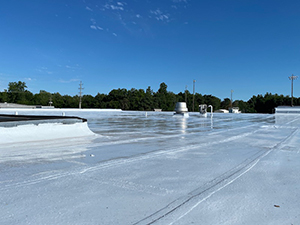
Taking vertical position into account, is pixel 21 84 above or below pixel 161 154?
above

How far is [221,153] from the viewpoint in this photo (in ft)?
21.7

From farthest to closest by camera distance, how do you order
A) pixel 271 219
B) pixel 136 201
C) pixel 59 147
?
1. pixel 59 147
2. pixel 136 201
3. pixel 271 219

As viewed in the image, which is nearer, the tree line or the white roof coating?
the white roof coating

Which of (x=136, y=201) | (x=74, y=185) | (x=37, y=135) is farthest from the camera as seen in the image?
(x=37, y=135)

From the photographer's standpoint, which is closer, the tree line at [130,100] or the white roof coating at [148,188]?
the white roof coating at [148,188]

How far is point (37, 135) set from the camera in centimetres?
840

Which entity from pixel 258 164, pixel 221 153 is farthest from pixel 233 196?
pixel 221 153

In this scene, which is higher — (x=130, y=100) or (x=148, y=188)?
Answer: (x=130, y=100)

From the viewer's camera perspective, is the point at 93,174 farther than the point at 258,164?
No

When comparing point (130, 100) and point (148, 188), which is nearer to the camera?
point (148, 188)

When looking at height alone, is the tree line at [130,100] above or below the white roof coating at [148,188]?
above

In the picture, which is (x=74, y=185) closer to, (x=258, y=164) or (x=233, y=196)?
(x=233, y=196)

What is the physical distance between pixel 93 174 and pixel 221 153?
12.7 feet

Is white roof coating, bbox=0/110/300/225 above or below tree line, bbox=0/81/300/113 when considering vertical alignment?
below
